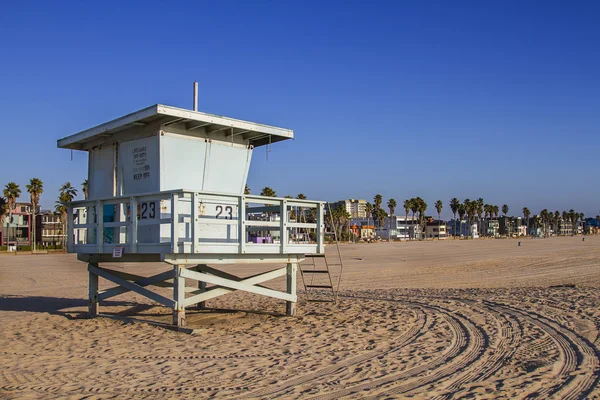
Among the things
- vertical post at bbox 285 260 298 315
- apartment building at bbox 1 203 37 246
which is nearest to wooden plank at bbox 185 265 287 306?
vertical post at bbox 285 260 298 315

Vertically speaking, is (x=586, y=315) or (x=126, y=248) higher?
(x=126, y=248)

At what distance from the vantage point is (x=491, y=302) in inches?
492

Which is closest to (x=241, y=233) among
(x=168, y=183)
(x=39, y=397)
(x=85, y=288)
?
(x=168, y=183)

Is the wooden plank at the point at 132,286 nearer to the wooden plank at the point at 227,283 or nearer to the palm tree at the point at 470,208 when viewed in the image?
the wooden plank at the point at 227,283

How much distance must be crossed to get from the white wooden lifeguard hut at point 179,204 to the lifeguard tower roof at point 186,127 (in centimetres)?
2

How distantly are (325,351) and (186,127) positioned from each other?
553 cm

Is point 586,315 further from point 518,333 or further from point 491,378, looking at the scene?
point 491,378

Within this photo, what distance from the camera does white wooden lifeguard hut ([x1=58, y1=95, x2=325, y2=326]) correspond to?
989 cm

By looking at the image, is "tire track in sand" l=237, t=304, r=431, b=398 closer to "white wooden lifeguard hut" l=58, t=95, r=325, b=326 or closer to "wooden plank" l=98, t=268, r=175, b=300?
"white wooden lifeguard hut" l=58, t=95, r=325, b=326

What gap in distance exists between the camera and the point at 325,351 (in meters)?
7.95

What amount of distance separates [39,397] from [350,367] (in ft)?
11.8

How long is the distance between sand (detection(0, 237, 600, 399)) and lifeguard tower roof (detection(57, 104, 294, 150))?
3879mm

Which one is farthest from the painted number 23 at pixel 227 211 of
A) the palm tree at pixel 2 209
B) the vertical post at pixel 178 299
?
the palm tree at pixel 2 209

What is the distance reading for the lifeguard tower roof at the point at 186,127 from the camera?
413 inches
